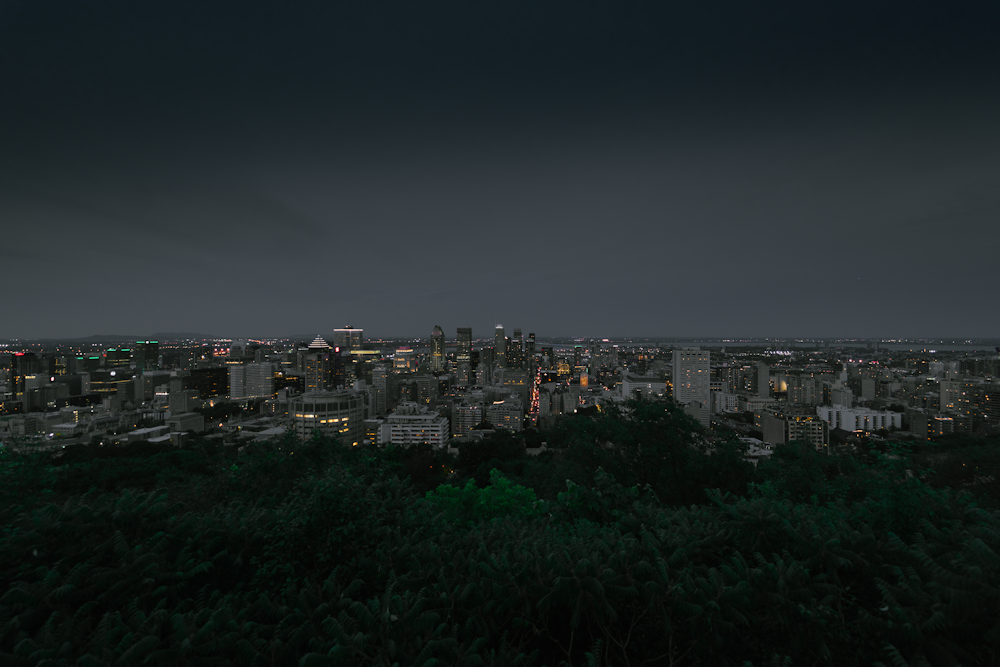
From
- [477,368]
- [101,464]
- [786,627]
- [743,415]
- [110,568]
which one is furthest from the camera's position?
[477,368]

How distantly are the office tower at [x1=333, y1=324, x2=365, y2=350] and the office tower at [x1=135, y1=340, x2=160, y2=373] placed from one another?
60.9 meters

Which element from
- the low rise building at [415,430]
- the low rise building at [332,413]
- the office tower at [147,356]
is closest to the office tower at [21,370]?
the office tower at [147,356]

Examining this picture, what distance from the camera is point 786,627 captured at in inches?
120

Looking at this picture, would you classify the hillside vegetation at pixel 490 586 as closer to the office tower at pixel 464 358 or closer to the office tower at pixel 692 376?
the office tower at pixel 692 376

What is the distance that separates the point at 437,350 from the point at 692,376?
83.9 meters

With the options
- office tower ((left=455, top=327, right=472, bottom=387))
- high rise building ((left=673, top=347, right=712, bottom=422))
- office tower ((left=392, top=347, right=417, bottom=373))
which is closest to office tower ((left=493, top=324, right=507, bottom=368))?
office tower ((left=455, top=327, right=472, bottom=387))

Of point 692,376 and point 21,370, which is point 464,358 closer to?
point 692,376

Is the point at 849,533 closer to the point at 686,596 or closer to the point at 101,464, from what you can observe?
the point at 686,596

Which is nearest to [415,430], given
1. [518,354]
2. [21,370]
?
[21,370]

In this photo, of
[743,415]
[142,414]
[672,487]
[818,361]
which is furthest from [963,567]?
[818,361]

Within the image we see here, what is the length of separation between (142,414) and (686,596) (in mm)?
60779

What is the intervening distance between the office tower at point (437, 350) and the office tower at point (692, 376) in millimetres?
68125

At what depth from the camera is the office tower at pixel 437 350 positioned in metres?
122

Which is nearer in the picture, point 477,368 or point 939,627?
point 939,627
